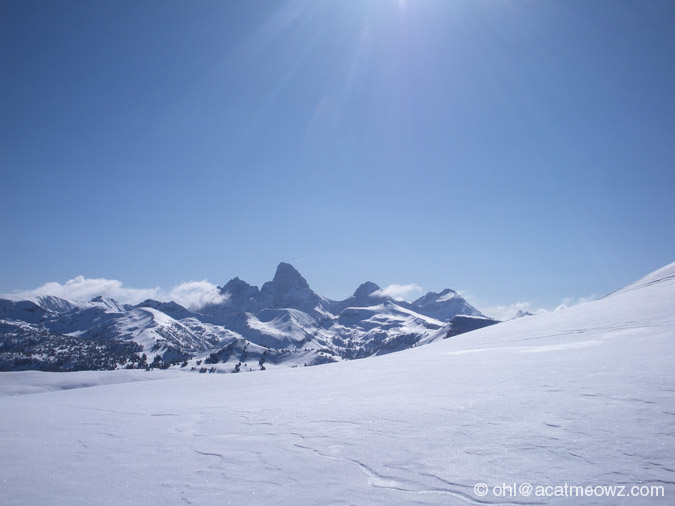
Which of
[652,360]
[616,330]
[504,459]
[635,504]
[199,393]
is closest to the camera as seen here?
[635,504]

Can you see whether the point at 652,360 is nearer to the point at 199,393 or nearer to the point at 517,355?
the point at 517,355

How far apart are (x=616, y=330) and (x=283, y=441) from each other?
646 inches

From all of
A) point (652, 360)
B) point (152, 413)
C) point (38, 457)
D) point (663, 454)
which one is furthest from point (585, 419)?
point (152, 413)

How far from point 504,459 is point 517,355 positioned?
1063 cm

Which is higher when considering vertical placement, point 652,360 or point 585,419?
point 652,360

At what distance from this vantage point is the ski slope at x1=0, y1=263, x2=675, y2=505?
4.02m

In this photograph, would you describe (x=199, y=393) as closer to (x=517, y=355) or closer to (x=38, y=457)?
(x=38, y=457)

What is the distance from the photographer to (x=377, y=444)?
17.5ft

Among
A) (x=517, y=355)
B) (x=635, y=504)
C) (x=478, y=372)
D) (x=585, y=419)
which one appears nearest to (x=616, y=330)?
(x=517, y=355)

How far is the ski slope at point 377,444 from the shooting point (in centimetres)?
402

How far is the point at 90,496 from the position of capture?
4141 millimetres

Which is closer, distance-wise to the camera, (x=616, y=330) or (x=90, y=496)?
(x=90, y=496)

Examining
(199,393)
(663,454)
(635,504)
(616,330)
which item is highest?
(616,330)

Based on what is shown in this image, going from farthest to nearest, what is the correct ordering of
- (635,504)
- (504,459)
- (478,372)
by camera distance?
(478,372) < (504,459) < (635,504)
